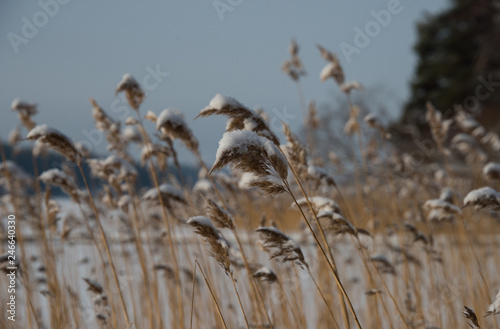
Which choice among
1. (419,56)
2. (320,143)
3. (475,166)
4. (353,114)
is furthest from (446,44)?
(353,114)

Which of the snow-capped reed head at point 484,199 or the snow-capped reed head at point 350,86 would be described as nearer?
the snow-capped reed head at point 484,199

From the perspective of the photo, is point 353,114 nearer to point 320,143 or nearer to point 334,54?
point 334,54

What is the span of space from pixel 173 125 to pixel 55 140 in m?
0.40

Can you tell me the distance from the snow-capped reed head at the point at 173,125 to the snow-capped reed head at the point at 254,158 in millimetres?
596

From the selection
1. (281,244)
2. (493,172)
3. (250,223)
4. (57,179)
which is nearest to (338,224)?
(281,244)

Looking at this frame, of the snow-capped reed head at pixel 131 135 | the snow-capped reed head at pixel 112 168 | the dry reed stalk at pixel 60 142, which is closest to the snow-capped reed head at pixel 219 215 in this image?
the dry reed stalk at pixel 60 142

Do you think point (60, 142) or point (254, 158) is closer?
point (254, 158)

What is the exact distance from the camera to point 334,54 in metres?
2.81

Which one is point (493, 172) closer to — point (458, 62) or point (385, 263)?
point (385, 263)

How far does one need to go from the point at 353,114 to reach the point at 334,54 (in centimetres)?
57

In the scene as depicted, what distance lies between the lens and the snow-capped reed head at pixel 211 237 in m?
1.15

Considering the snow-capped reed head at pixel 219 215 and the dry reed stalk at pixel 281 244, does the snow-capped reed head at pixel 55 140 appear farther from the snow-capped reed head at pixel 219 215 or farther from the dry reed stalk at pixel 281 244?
the dry reed stalk at pixel 281 244

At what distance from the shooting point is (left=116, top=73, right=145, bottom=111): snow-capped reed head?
181 cm

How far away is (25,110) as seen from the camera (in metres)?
2.34
